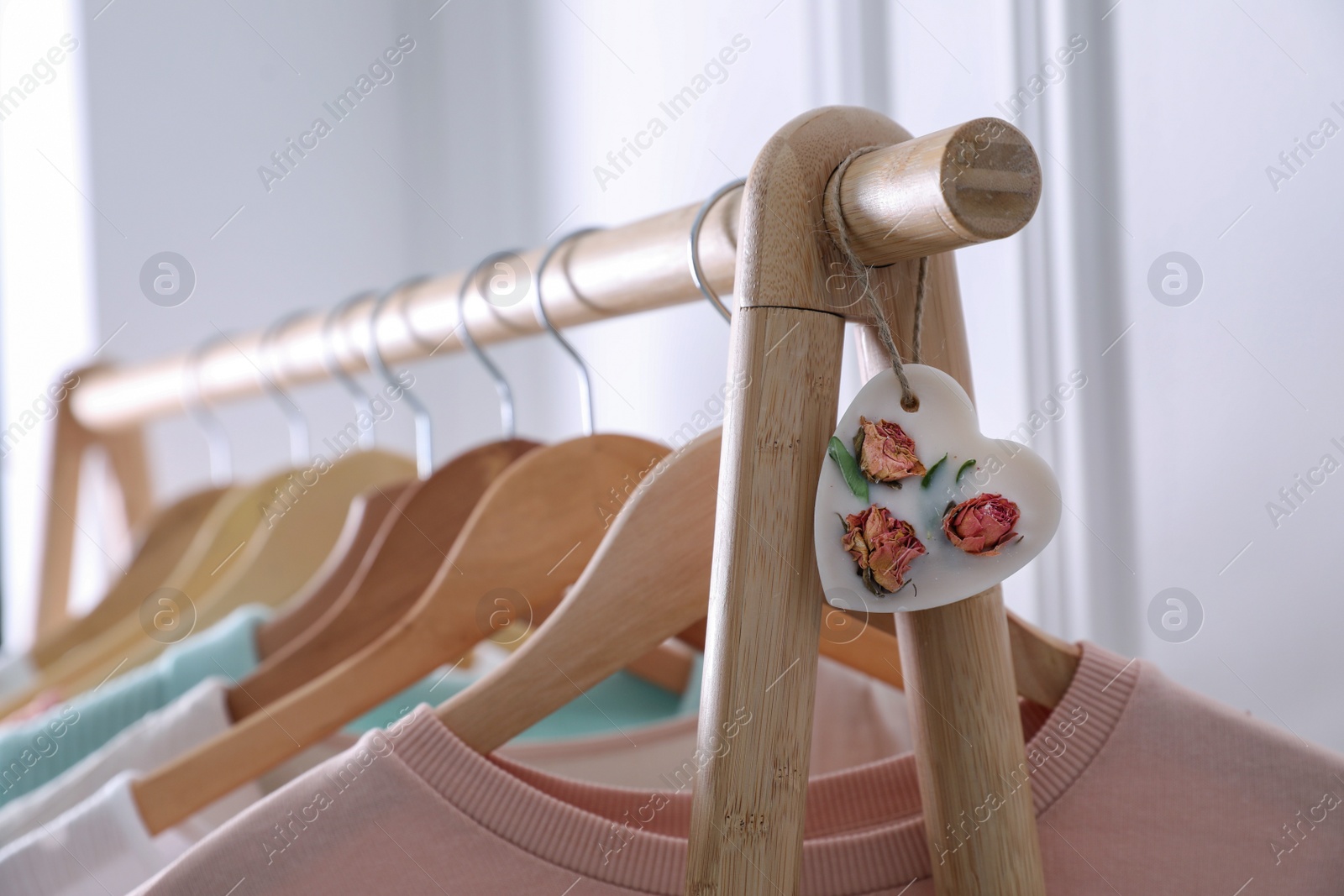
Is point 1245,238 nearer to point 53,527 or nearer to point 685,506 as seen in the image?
point 685,506

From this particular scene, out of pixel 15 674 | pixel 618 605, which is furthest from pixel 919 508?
pixel 15 674

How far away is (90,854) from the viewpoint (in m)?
0.47

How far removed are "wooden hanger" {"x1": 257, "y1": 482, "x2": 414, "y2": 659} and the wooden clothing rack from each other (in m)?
0.40

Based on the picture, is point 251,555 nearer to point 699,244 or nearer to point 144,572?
point 144,572

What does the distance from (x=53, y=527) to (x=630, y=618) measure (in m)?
0.99

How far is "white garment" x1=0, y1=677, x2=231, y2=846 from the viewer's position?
0.54 m

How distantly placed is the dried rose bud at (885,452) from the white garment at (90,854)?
1.23ft

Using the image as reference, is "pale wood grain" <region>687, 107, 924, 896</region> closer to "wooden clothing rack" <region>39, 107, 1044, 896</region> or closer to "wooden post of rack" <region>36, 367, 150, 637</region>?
"wooden clothing rack" <region>39, 107, 1044, 896</region>

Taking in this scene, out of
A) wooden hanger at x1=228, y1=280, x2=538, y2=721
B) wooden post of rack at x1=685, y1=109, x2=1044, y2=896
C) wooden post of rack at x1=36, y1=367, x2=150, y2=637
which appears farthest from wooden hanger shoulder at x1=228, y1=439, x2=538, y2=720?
wooden post of rack at x1=36, y1=367, x2=150, y2=637

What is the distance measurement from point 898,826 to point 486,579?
0.82ft

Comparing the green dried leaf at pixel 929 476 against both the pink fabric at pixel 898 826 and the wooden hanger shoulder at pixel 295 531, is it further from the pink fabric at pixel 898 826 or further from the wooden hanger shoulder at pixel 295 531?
the wooden hanger shoulder at pixel 295 531

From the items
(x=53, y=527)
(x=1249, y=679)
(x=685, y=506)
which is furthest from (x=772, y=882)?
(x=53, y=527)

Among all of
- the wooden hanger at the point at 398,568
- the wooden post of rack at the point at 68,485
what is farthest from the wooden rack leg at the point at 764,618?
the wooden post of rack at the point at 68,485

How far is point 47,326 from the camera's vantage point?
5.13 feet
